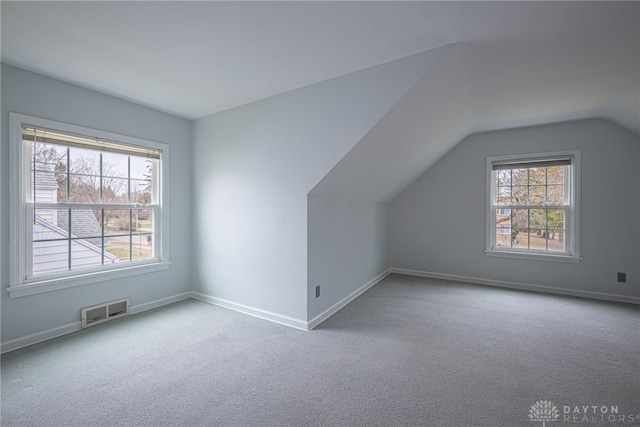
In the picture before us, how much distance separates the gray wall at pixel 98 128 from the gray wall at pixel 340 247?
1845 millimetres

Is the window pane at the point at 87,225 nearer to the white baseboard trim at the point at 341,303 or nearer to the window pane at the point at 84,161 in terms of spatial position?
the window pane at the point at 84,161

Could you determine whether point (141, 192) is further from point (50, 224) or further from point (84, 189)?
point (50, 224)

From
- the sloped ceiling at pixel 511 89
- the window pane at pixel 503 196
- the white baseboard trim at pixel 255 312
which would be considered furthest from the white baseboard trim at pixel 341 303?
the window pane at pixel 503 196

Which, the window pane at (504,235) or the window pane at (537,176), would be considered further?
the window pane at (504,235)

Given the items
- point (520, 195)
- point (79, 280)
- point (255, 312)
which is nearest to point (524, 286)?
point (520, 195)

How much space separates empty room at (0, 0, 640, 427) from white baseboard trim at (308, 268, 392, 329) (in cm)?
4

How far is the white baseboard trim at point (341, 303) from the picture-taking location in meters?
2.67

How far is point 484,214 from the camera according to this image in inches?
161

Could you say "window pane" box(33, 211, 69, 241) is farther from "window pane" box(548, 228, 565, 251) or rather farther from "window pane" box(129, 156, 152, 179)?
"window pane" box(548, 228, 565, 251)

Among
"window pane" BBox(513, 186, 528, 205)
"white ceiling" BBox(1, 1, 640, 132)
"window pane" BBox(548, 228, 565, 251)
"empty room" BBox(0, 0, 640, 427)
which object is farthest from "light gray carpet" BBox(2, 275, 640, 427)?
"white ceiling" BBox(1, 1, 640, 132)

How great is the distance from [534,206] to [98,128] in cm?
550

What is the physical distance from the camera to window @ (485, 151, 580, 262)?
3.62 meters

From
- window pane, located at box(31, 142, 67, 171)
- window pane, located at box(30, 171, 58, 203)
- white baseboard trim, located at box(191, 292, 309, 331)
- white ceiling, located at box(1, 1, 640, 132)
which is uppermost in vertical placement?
white ceiling, located at box(1, 1, 640, 132)

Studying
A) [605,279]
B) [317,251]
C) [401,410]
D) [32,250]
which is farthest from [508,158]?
[32,250]
